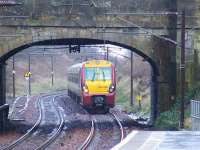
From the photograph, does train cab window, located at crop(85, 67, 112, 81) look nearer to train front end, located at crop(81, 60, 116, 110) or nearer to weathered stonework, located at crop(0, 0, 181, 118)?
train front end, located at crop(81, 60, 116, 110)

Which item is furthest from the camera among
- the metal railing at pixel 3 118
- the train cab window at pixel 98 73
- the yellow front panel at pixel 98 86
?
the train cab window at pixel 98 73

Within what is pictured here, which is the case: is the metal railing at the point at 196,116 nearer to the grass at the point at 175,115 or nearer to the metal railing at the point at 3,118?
the grass at the point at 175,115

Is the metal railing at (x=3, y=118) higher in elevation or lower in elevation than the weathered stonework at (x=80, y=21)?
lower

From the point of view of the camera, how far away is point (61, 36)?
116ft

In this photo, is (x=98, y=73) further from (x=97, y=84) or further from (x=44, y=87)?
(x=44, y=87)

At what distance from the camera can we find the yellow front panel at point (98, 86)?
4506 cm

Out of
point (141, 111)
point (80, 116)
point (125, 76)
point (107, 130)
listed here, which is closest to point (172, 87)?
point (107, 130)

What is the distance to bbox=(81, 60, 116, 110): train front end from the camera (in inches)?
1769

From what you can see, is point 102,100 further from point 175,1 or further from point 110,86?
point 175,1

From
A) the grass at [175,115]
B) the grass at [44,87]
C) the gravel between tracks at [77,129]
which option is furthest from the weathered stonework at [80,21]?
the grass at [44,87]

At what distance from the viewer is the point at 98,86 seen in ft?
148

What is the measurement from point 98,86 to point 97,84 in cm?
15

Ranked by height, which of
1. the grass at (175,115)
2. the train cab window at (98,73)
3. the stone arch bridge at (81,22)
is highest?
the stone arch bridge at (81,22)

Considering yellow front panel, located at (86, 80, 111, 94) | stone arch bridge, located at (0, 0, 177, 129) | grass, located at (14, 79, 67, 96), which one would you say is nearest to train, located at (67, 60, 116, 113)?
yellow front panel, located at (86, 80, 111, 94)
